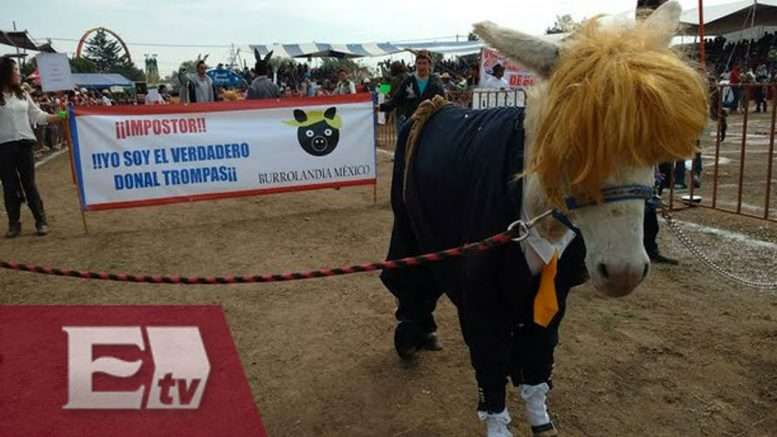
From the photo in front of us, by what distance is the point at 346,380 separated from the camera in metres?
3.46

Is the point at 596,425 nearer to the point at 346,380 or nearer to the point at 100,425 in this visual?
the point at 346,380

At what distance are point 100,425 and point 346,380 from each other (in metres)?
1.29

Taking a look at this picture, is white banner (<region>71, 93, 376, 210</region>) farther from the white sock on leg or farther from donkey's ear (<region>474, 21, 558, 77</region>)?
donkey's ear (<region>474, 21, 558, 77</region>)

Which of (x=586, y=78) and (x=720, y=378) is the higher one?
(x=586, y=78)

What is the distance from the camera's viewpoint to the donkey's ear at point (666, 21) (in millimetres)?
1950

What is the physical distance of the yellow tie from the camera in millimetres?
2188

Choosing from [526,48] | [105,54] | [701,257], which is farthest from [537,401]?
[105,54]

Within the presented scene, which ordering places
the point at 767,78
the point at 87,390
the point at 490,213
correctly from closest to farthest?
the point at 490,213 < the point at 87,390 < the point at 767,78

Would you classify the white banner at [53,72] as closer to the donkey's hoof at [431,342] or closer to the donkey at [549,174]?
the donkey's hoof at [431,342]

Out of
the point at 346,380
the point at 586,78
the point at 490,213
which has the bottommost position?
the point at 346,380

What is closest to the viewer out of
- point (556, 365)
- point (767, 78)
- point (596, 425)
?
point (596, 425)

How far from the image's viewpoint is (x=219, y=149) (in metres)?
7.07

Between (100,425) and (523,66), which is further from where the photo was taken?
(100,425)

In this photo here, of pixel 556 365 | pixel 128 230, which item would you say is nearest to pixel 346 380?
pixel 556 365
